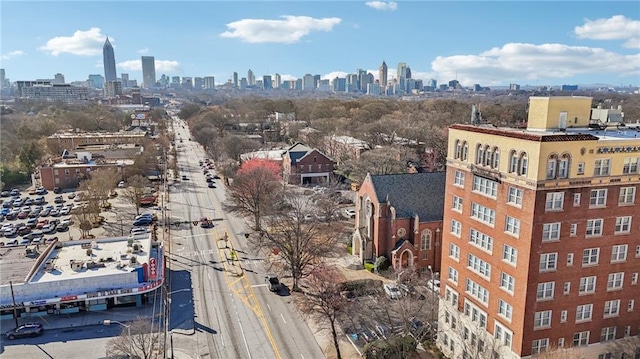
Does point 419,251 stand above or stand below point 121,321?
above

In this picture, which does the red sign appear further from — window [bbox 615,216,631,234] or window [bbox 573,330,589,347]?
window [bbox 615,216,631,234]

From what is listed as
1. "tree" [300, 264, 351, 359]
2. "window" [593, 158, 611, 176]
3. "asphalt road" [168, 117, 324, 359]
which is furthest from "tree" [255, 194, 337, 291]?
"window" [593, 158, 611, 176]

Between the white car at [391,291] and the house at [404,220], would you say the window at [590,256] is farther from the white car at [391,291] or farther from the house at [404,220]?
the house at [404,220]

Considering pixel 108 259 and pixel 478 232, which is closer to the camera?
pixel 478 232

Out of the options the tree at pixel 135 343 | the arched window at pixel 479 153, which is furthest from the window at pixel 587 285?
the tree at pixel 135 343

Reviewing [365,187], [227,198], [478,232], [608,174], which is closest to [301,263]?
[365,187]

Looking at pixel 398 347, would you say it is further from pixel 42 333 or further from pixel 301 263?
pixel 42 333
